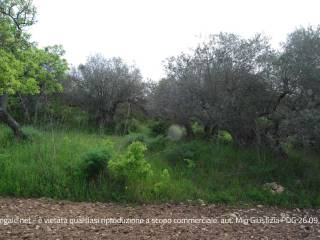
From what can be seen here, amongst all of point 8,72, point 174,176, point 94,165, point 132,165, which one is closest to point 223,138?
point 174,176

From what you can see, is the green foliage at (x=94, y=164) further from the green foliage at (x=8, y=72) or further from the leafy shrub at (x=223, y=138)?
the leafy shrub at (x=223, y=138)

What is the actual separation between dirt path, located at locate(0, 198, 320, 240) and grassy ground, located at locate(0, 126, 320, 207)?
0.83 feet

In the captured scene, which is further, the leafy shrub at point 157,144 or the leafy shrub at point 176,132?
the leafy shrub at point 176,132

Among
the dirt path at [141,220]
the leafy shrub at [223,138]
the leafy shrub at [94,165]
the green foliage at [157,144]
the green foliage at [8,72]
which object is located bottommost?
the dirt path at [141,220]

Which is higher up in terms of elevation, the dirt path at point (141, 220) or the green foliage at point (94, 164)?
the green foliage at point (94, 164)

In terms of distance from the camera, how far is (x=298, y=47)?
5801mm

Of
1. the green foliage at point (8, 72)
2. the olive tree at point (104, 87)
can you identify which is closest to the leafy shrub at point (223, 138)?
the green foliage at point (8, 72)

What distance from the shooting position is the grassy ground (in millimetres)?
4453

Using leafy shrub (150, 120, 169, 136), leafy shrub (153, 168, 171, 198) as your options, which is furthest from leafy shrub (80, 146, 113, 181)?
leafy shrub (150, 120, 169, 136)

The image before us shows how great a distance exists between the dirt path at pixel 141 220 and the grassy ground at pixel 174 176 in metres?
0.25

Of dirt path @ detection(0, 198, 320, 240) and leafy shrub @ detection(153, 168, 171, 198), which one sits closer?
dirt path @ detection(0, 198, 320, 240)

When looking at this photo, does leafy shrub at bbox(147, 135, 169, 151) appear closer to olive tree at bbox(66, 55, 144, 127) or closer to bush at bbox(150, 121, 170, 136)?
bush at bbox(150, 121, 170, 136)

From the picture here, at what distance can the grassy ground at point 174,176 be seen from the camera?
14.6ft

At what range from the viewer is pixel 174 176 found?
530 cm
